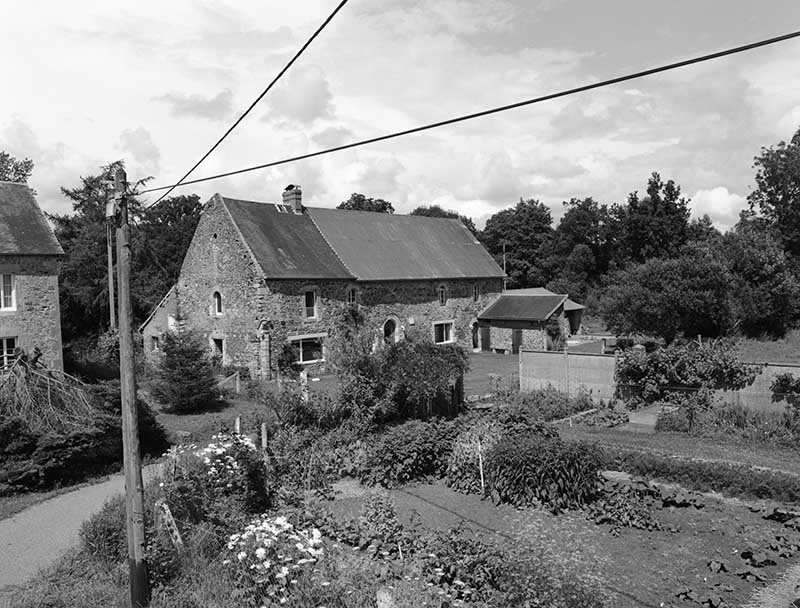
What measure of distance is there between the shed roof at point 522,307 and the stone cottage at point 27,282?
21954 mm

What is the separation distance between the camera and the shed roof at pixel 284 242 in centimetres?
2652

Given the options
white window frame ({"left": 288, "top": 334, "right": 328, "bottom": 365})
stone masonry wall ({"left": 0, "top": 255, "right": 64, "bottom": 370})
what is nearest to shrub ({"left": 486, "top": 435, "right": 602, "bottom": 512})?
stone masonry wall ({"left": 0, "top": 255, "right": 64, "bottom": 370})

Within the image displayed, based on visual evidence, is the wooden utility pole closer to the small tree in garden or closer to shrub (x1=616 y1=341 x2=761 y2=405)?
the small tree in garden

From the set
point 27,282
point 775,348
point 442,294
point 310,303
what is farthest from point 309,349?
point 775,348

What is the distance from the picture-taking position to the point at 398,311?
3133cm

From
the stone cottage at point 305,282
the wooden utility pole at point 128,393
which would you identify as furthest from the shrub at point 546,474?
the stone cottage at point 305,282

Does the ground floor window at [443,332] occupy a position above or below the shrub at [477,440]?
above

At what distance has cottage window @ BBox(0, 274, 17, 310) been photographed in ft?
65.4

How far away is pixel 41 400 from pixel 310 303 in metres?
15.5

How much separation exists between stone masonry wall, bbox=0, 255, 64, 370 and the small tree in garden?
4.15m

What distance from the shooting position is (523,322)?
33031mm

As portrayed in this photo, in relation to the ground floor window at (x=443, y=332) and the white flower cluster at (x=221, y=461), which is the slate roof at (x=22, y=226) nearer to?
the white flower cluster at (x=221, y=461)

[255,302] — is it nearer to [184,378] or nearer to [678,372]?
[184,378]

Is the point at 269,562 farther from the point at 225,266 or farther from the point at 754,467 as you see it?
the point at 225,266
